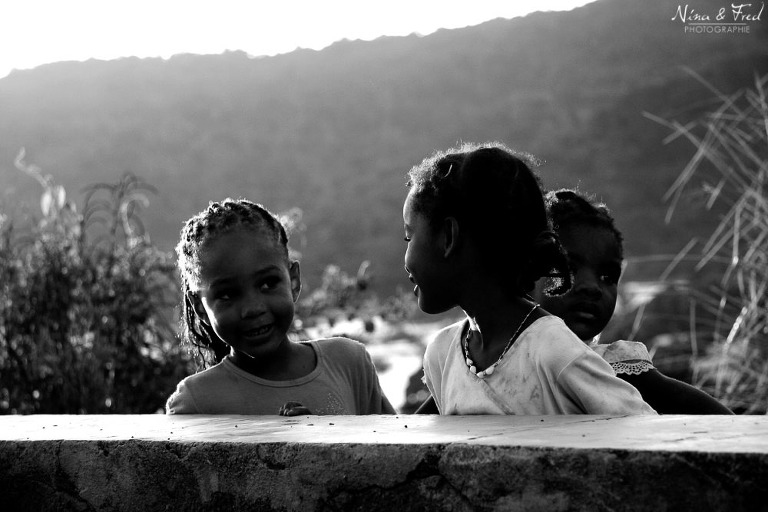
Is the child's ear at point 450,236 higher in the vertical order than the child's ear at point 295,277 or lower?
higher

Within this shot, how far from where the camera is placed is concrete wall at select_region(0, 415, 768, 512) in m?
1.44

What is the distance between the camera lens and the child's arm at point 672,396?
256cm

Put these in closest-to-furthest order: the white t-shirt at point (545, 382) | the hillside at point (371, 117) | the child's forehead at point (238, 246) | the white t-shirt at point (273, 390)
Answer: the white t-shirt at point (545, 382) < the white t-shirt at point (273, 390) < the child's forehead at point (238, 246) < the hillside at point (371, 117)

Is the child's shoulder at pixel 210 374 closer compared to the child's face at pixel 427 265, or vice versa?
the child's face at pixel 427 265

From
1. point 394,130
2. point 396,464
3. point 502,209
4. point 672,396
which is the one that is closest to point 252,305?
point 502,209

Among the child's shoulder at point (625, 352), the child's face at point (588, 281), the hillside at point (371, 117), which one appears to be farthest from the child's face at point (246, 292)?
the hillside at point (371, 117)

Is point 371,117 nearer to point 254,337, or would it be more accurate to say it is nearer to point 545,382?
point 254,337

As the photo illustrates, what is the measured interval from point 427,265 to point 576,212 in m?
0.66

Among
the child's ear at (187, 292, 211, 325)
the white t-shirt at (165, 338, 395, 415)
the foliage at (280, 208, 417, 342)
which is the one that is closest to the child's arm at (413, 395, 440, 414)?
the white t-shirt at (165, 338, 395, 415)

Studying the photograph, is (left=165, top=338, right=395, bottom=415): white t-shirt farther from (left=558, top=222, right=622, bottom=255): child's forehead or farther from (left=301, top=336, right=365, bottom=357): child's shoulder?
(left=558, top=222, right=622, bottom=255): child's forehead

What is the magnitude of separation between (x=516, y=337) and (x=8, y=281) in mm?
3513

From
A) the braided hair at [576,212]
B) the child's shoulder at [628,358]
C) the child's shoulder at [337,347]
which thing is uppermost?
the braided hair at [576,212]

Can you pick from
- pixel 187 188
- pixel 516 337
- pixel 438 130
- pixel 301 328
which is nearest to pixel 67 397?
pixel 301 328

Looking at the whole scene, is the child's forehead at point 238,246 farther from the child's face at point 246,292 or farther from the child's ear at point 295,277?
the child's ear at point 295,277
